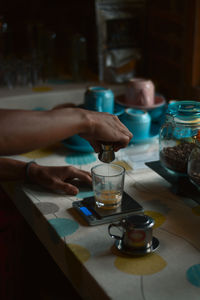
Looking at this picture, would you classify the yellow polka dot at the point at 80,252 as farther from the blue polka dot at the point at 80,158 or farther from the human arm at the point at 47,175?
the blue polka dot at the point at 80,158

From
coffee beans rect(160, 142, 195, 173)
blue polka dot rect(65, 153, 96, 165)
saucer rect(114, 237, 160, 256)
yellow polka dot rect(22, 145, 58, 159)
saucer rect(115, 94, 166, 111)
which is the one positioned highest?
saucer rect(115, 94, 166, 111)

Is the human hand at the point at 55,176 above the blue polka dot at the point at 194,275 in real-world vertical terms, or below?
above

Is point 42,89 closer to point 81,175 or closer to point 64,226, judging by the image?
point 81,175

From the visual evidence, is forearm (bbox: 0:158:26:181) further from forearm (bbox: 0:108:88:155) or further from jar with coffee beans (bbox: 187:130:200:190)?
jar with coffee beans (bbox: 187:130:200:190)

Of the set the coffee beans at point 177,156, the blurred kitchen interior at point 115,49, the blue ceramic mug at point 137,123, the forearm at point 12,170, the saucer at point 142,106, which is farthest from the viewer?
the blurred kitchen interior at point 115,49

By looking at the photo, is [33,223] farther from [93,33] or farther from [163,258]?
[93,33]

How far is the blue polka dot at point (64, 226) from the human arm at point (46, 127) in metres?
0.20

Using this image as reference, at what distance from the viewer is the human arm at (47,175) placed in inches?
44.0

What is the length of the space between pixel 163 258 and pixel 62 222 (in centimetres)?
26

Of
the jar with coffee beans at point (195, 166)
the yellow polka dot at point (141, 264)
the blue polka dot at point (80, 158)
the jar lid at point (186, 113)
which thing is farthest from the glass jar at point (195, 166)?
the blue polka dot at point (80, 158)

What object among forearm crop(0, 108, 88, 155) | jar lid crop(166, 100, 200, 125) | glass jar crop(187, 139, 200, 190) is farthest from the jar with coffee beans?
forearm crop(0, 108, 88, 155)

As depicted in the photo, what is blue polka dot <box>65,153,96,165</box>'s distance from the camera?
1320 millimetres

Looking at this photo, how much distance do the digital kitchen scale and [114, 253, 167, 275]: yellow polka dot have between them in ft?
0.48

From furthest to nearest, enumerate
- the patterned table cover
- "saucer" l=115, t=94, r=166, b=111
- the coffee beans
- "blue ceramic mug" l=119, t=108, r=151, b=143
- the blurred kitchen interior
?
1. the blurred kitchen interior
2. "saucer" l=115, t=94, r=166, b=111
3. "blue ceramic mug" l=119, t=108, r=151, b=143
4. the coffee beans
5. the patterned table cover
